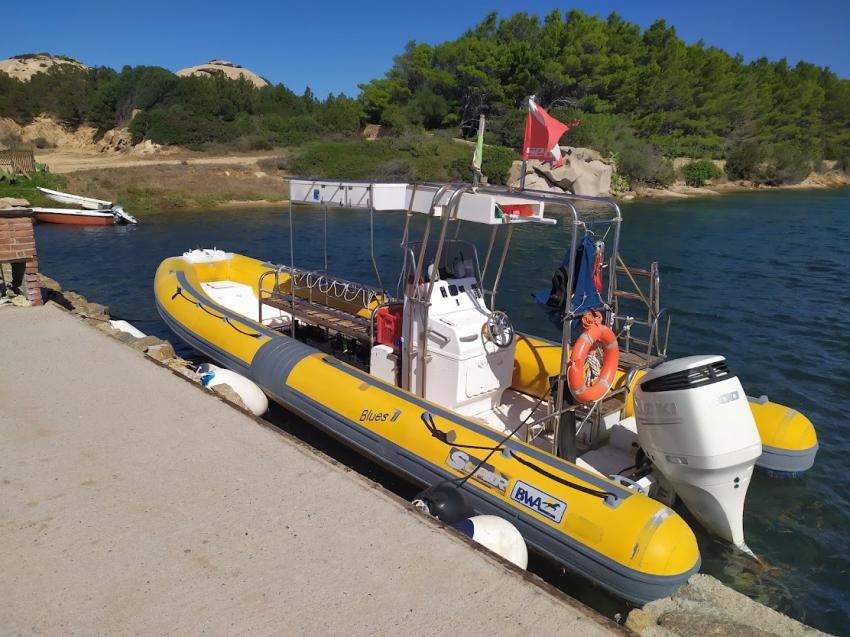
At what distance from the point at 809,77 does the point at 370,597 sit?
265 feet

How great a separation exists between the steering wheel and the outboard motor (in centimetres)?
182

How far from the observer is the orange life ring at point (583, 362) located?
575 cm

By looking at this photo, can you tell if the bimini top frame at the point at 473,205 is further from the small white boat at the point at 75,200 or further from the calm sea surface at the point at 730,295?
the small white boat at the point at 75,200

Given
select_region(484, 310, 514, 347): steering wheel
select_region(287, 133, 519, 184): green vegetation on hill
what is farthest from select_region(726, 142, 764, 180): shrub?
select_region(484, 310, 514, 347): steering wheel

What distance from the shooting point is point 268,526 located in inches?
174

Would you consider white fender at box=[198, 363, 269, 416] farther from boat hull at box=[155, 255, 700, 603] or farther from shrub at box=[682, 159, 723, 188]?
shrub at box=[682, 159, 723, 188]

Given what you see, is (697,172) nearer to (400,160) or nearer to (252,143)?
(400,160)

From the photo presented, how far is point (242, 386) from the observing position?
754 cm

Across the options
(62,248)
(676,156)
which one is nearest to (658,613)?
(62,248)

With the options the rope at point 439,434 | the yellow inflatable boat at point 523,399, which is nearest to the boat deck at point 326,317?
the yellow inflatable boat at point 523,399

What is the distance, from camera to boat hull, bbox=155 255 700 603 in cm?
480

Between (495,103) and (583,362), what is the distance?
143 feet

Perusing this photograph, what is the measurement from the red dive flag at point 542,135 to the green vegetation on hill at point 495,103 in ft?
Result: 105

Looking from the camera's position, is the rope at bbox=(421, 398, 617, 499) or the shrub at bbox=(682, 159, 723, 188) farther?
the shrub at bbox=(682, 159, 723, 188)
